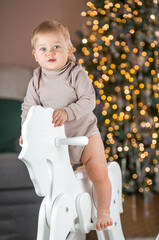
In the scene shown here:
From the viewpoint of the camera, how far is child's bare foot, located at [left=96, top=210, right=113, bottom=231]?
1.13 metres

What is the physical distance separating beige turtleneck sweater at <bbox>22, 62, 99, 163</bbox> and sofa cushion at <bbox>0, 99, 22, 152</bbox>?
1009 millimetres

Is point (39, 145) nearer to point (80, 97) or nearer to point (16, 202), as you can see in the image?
point (80, 97)

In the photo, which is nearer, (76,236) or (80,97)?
(80,97)

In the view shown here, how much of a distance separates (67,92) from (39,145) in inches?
7.9

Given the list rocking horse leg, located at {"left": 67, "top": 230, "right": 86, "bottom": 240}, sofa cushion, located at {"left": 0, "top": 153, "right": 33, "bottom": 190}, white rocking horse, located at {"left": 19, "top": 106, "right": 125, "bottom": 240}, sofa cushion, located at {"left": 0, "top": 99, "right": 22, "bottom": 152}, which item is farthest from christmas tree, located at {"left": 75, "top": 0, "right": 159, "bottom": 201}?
white rocking horse, located at {"left": 19, "top": 106, "right": 125, "bottom": 240}

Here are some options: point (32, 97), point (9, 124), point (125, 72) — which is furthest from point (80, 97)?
point (125, 72)

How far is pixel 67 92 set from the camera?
3.58 feet

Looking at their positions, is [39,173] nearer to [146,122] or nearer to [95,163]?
[95,163]

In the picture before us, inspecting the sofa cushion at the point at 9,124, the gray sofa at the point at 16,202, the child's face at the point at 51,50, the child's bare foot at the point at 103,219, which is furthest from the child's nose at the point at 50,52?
the sofa cushion at the point at 9,124

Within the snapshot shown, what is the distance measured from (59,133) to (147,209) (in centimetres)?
163

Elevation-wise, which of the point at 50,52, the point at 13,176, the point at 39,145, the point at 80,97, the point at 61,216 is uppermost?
the point at 50,52

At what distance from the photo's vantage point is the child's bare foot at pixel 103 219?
1126 mm

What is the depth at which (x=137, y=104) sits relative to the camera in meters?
2.32

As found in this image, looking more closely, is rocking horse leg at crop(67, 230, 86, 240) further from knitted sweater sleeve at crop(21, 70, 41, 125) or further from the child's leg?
knitted sweater sleeve at crop(21, 70, 41, 125)
